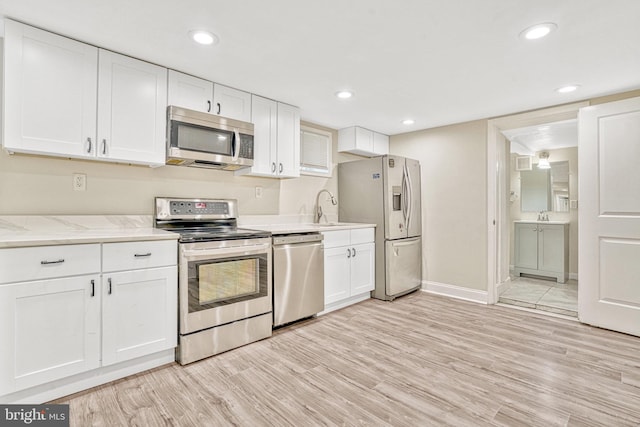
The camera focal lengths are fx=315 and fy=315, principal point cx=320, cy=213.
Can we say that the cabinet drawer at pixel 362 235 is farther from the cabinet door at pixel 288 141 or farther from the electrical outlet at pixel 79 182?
the electrical outlet at pixel 79 182

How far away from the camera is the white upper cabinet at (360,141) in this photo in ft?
13.9

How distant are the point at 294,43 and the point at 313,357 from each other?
2.28m

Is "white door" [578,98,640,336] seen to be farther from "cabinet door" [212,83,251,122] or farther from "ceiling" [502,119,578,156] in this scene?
"cabinet door" [212,83,251,122]

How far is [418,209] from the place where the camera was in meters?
4.29

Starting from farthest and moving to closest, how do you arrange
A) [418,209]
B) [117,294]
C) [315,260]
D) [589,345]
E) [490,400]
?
[418,209] < [315,260] < [589,345] < [117,294] < [490,400]

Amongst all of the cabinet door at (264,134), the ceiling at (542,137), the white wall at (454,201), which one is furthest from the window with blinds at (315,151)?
the ceiling at (542,137)

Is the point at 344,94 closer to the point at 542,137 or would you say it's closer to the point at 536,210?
the point at 542,137

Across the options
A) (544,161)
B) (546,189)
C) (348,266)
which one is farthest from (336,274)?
(544,161)

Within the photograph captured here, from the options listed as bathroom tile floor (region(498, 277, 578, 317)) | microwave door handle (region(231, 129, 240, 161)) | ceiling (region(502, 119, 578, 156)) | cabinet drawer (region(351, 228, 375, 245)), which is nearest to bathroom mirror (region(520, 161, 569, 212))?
ceiling (region(502, 119, 578, 156))

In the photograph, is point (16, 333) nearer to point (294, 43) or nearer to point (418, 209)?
point (294, 43)

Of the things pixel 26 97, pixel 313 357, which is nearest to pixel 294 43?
→ pixel 26 97

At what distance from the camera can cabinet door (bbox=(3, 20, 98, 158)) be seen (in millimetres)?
1904

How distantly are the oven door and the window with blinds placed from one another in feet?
4.88

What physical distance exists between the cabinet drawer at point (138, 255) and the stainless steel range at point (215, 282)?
0.08 m
